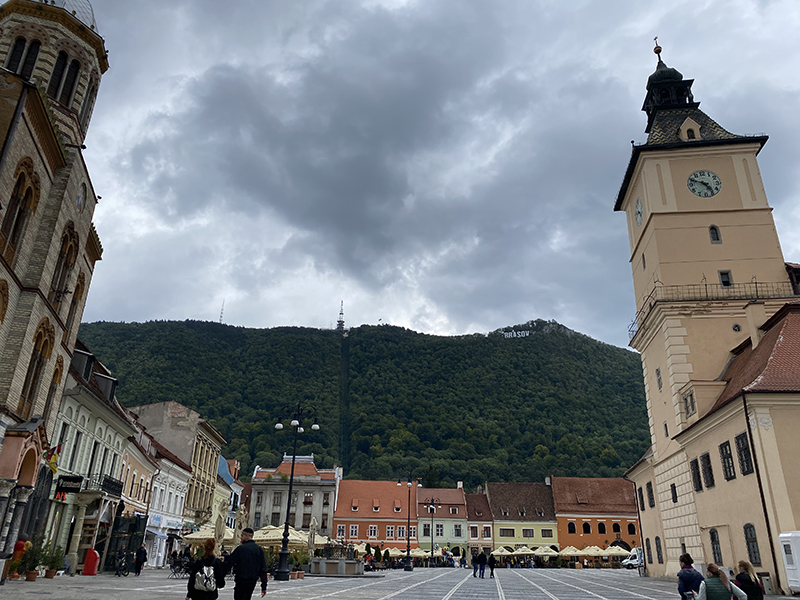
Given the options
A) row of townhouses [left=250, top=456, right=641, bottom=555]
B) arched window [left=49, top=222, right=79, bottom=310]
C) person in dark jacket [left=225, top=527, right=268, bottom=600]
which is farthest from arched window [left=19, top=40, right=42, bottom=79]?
row of townhouses [left=250, top=456, right=641, bottom=555]

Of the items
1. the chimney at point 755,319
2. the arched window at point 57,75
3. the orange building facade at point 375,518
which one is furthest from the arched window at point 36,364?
the orange building facade at point 375,518

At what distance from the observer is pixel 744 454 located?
830 inches

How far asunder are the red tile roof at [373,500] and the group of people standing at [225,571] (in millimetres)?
70699

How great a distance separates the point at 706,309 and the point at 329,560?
2469 centimetres

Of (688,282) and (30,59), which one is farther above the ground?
(30,59)

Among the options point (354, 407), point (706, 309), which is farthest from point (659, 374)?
point (354, 407)

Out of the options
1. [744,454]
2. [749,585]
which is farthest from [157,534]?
[749,585]

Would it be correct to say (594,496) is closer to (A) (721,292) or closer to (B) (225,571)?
(A) (721,292)

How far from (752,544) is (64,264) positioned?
2718cm

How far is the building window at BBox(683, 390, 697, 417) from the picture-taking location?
27250 millimetres

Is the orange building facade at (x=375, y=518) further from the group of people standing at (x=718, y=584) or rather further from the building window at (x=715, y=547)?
the group of people standing at (x=718, y=584)

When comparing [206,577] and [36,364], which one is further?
[36,364]

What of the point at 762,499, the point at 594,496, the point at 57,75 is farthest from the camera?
the point at 594,496

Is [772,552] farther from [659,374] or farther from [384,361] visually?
[384,361]
